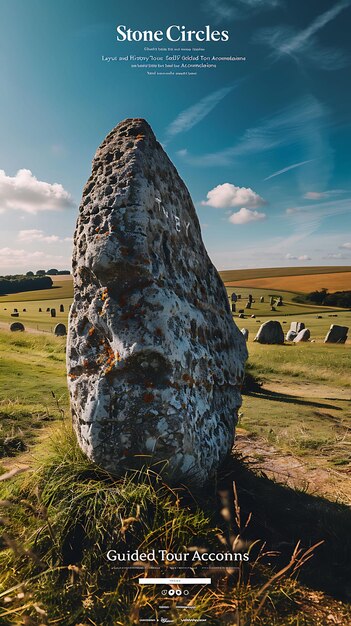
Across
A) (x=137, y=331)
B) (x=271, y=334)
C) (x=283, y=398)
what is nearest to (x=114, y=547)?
(x=137, y=331)

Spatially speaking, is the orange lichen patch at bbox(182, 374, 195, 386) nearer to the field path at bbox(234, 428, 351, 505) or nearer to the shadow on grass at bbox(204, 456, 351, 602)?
the shadow on grass at bbox(204, 456, 351, 602)

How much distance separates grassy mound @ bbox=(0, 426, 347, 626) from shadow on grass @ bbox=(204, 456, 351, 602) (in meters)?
0.13

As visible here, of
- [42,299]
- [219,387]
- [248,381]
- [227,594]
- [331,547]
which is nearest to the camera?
[227,594]

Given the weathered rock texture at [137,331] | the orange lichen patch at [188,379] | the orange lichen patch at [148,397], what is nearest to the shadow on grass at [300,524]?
the weathered rock texture at [137,331]

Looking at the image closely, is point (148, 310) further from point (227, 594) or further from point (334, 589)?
point (334, 589)

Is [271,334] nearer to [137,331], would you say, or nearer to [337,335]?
[337,335]

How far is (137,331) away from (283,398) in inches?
349

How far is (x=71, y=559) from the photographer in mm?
3291

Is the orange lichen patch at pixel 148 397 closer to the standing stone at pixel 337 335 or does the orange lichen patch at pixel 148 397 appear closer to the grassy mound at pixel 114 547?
the grassy mound at pixel 114 547

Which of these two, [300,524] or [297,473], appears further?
[297,473]

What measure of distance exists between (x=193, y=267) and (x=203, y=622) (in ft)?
11.5

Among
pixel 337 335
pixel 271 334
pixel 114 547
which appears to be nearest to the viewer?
pixel 114 547

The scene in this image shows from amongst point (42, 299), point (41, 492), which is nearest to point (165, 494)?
point (41, 492)

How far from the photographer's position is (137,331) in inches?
152
